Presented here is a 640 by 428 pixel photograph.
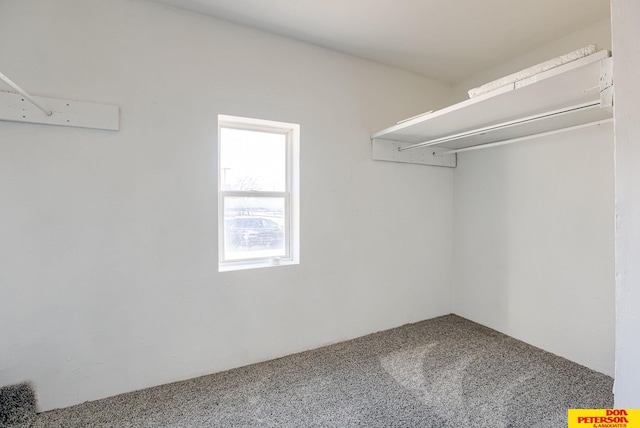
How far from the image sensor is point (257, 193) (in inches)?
93.7

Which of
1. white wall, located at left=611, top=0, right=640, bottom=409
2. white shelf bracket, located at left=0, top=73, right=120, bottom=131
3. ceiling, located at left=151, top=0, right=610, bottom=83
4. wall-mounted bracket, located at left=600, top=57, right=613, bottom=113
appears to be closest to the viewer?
white wall, located at left=611, top=0, right=640, bottom=409

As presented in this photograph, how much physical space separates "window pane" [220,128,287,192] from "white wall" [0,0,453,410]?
201 millimetres

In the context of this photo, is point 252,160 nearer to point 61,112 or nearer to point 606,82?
point 61,112

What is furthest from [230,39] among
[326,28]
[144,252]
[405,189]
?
[405,189]

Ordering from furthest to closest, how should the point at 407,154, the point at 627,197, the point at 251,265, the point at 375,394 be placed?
the point at 407,154 → the point at 251,265 → the point at 375,394 → the point at 627,197

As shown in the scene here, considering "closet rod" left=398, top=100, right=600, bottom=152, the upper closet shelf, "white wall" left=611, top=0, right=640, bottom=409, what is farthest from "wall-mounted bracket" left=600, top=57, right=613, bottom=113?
"closet rod" left=398, top=100, right=600, bottom=152

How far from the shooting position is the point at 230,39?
2.12 m

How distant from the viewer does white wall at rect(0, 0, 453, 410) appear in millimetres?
1659

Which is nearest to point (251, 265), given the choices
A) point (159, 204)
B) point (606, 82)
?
point (159, 204)

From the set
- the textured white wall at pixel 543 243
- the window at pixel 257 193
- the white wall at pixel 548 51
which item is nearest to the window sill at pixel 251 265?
the window at pixel 257 193

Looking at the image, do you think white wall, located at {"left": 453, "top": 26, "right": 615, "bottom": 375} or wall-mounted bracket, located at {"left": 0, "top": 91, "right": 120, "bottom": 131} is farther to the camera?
white wall, located at {"left": 453, "top": 26, "right": 615, "bottom": 375}

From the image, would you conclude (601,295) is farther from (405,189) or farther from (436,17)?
(436,17)

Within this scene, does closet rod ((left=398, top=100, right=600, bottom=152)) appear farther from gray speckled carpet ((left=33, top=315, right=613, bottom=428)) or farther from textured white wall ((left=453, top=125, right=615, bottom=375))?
gray speckled carpet ((left=33, top=315, right=613, bottom=428))

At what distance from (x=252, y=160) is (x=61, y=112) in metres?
1.17
